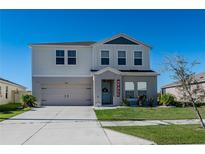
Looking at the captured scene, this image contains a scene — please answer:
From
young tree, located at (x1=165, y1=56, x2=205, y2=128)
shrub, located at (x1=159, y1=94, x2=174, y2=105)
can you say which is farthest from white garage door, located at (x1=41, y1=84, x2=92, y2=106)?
young tree, located at (x1=165, y1=56, x2=205, y2=128)

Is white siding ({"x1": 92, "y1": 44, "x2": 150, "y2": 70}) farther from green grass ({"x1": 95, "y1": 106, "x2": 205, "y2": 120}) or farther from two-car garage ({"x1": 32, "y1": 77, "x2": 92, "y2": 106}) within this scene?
green grass ({"x1": 95, "y1": 106, "x2": 205, "y2": 120})

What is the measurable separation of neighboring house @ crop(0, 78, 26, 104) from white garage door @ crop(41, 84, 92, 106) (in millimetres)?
4985

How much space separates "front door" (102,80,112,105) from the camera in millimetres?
23391

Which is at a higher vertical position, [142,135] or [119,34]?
[119,34]

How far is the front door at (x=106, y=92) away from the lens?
23391mm

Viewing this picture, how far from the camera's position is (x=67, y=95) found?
2397 centimetres

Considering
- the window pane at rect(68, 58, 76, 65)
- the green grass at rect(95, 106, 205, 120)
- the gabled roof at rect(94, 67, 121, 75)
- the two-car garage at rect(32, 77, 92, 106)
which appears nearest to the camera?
the green grass at rect(95, 106, 205, 120)

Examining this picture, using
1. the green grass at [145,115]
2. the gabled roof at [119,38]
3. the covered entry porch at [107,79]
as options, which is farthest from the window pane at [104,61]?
the green grass at [145,115]

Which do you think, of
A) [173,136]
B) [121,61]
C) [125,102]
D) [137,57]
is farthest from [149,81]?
[173,136]
